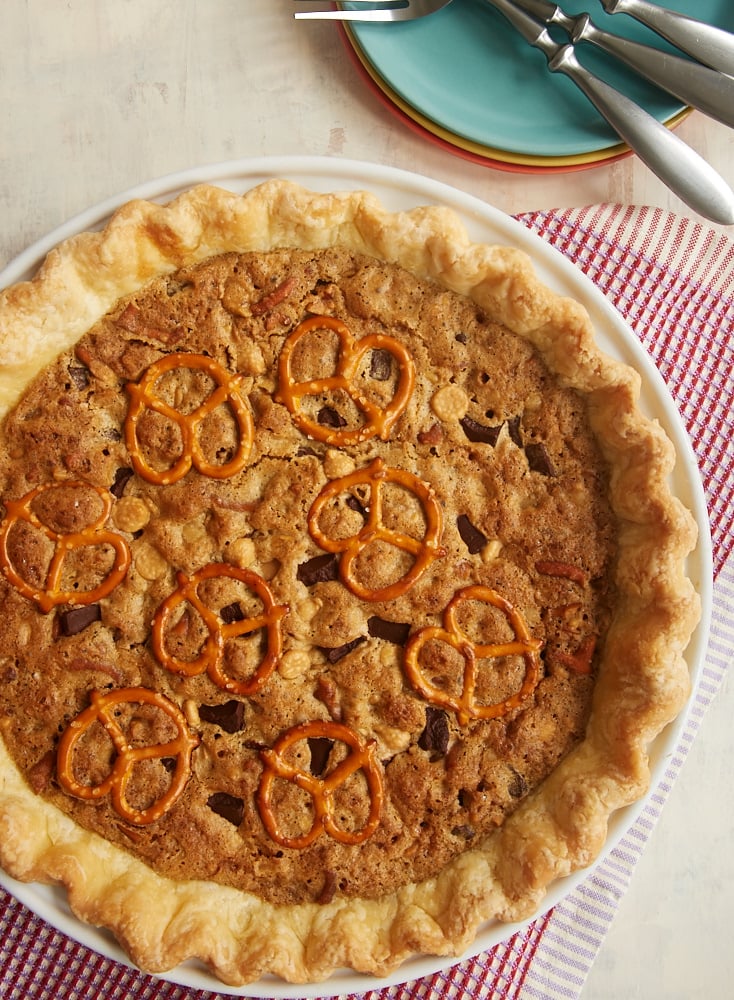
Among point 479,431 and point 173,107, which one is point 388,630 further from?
point 173,107

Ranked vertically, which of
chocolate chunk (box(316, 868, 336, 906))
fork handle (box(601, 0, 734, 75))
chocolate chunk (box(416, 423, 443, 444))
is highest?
fork handle (box(601, 0, 734, 75))

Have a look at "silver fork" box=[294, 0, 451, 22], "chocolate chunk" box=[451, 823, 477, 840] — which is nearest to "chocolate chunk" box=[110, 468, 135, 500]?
"chocolate chunk" box=[451, 823, 477, 840]

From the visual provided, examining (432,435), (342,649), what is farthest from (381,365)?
(342,649)

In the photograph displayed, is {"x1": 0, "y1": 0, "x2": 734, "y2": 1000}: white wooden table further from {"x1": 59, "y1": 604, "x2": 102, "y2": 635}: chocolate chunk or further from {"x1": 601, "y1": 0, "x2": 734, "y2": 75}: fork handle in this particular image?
{"x1": 59, "y1": 604, "x2": 102, "y2": 635}: chocolate chunk

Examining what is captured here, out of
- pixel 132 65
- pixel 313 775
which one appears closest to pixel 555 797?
pixel 313 775

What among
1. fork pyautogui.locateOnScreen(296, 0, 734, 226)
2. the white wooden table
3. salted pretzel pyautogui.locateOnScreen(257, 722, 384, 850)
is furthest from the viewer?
the white wooden table

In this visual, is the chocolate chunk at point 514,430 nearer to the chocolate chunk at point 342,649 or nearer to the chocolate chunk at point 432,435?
the chocolate chunk at point 432,435
